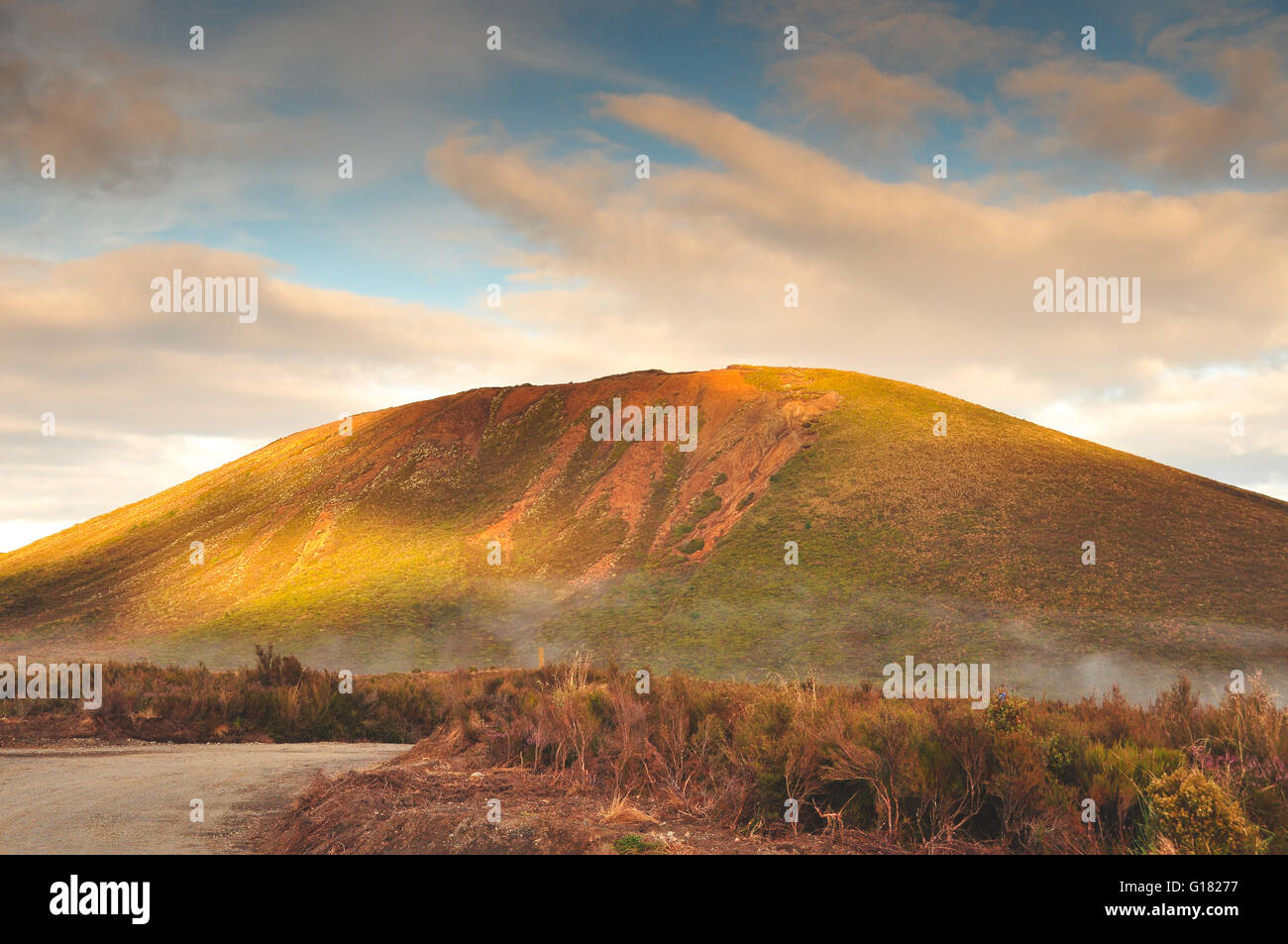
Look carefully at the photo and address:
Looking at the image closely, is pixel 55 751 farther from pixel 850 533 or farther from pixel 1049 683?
pixel 850 533

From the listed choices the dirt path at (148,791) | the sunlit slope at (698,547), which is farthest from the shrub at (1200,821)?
the sunlit slope at (698,547)

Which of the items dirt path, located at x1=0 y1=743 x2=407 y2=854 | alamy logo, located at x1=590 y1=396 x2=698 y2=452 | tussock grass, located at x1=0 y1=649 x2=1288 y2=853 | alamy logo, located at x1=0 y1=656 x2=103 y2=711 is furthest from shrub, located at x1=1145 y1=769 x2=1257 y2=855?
alamy logo, located at x1=590 y1=396 x2=698 y2=452

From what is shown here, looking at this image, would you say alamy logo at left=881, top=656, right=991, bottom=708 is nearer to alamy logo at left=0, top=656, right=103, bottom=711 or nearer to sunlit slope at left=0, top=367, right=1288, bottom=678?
sunlit slope at left=0, top=367, right=1288, bottom=678

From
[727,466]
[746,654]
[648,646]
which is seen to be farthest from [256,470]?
[746,654]

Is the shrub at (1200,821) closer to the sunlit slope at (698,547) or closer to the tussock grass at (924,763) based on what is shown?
the tussock grass at (924,763)

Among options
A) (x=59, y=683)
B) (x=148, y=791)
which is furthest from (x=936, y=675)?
(x=148, y=791)

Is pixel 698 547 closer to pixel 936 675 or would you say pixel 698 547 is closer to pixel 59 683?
pixel 936 675

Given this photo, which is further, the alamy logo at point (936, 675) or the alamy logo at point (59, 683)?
the alamy logo at point (936, 675)
